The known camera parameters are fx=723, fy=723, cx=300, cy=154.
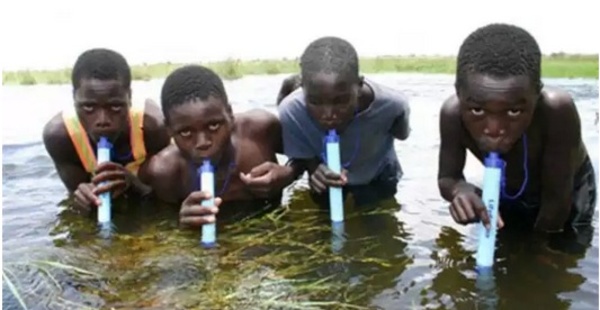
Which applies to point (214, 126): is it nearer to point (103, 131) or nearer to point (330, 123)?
point (330, 123)

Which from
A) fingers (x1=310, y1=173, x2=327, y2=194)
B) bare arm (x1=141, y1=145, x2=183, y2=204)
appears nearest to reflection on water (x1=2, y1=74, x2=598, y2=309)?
bare arm (x1=141, y1=145, x2=183, y2=204)

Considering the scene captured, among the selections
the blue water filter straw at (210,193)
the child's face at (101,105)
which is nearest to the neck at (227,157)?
the blue water filter straw at (210,193)

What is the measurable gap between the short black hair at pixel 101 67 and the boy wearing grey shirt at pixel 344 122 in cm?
115

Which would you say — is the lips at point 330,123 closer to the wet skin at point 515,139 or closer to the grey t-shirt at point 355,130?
the grey t-shirt at point 355,130

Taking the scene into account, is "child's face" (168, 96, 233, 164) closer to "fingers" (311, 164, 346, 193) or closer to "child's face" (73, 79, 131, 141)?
"child's face" (73, 79, 131, 141)

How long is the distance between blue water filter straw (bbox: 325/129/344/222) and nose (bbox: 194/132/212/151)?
0.78 m

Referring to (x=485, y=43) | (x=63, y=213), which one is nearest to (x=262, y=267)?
(x=485, y=43)

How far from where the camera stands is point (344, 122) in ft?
15.5

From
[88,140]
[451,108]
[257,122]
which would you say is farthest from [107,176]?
[451,108]

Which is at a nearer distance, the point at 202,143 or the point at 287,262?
the point at 287,262

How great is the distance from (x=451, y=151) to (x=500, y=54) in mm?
892

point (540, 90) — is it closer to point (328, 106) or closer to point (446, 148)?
point (446, 148)

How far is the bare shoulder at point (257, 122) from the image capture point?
5191 mm

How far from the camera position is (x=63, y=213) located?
5.50 meters
